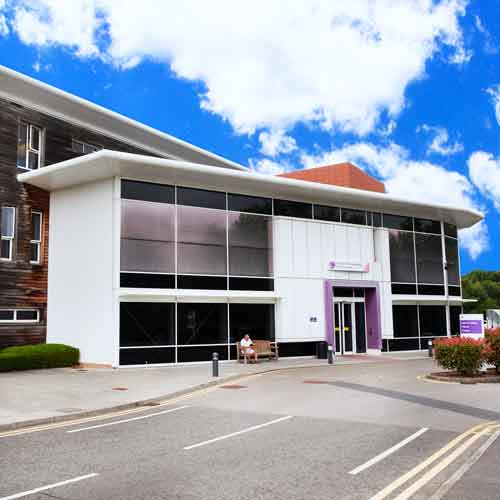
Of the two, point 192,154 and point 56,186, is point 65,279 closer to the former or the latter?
point 56,186

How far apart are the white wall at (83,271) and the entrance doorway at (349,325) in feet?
36.7

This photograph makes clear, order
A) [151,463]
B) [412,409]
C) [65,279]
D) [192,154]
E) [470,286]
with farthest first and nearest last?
[470,286] → [192,154] → [65,279] → [412,409] → [151,463]

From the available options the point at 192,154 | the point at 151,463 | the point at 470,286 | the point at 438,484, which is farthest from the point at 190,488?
the point at 470,286

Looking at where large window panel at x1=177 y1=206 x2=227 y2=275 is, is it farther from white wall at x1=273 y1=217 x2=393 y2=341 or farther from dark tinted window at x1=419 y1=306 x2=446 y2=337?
dark tinted window at x1=419 y1=306 x2=446 y2=337

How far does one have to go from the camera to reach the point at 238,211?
1005 inches

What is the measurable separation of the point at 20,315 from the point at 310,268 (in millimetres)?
12247

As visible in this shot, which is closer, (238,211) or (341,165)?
(238,211)

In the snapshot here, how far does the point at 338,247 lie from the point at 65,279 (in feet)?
40.4

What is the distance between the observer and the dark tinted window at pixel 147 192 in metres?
22.8

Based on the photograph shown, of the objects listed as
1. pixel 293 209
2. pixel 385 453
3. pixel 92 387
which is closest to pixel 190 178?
pixel 293 209

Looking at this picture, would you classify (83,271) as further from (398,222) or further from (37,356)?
(398,222)

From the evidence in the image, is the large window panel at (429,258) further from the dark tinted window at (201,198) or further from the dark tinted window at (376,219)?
the dark tinted window at (201,198)

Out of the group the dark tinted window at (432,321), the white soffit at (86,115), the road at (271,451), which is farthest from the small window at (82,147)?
the dark tinted window at (432,321)

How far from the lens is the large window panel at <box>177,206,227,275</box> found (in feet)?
78.3
